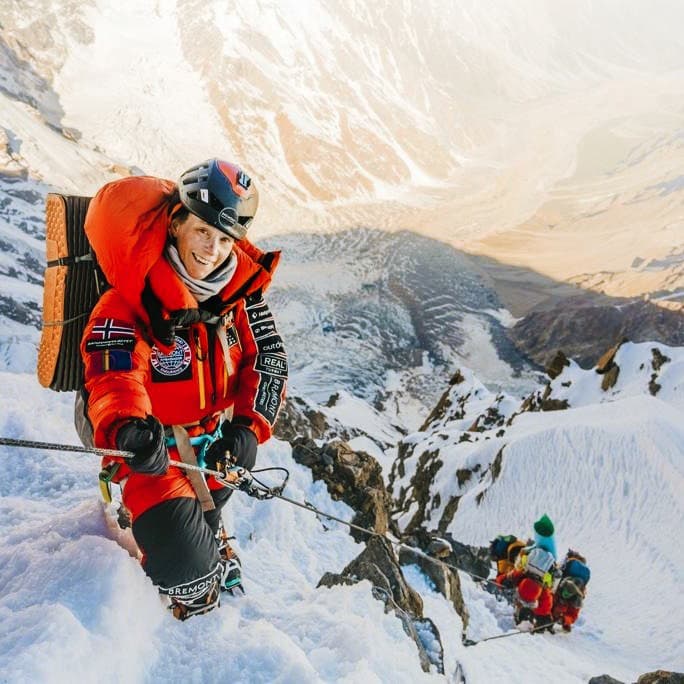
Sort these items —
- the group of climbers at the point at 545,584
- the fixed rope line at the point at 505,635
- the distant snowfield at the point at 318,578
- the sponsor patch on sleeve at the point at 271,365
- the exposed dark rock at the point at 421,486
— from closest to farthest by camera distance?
the distant snowfield at the point at 318,578 < the sponsor patch on sleeve at the point at 271,365 < the fixed rope line at the point at 505,635 < the group of climbers at the point at 545,584 < the exposed dark rock at the point at 421,486

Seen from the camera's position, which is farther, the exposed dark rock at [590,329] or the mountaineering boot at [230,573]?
the exposed dark rock at [590,329]

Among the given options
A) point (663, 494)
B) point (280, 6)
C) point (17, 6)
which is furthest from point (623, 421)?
point (280, 6)

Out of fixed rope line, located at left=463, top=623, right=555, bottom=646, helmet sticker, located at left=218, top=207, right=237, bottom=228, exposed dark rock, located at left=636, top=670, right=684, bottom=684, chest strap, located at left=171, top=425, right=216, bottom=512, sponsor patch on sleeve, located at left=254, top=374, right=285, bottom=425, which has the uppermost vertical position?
helmet sticker, located at left=218, top=207, right=237, bottom=228

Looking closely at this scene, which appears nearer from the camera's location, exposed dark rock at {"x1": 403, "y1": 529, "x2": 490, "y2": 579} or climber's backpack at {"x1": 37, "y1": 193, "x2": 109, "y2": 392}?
climber's backpack at {"x1": 37, "y1": 193, "x2": 109, "y2": 392}

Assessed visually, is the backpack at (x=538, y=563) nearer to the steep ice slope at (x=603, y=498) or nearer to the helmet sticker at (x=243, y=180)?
the steep ice slope at (x=603, y=498)

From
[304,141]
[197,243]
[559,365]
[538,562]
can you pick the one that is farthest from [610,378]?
[304,141]

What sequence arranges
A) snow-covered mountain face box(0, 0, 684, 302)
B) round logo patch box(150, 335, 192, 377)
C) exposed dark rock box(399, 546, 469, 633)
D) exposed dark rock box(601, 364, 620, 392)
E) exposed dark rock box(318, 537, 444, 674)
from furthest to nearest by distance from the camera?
snow-covered mountain face box(0, 0, 684, 302), exposed dark rock box(601, 364, 620, 392), exposed dark rock box(399, 546, 469, 633), exposed dark rock box(318, 537, 444, 674), round logo patch box(150, 335, 192, 377)

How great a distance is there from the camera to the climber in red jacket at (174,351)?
10.3 ft

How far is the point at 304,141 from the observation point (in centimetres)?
12056

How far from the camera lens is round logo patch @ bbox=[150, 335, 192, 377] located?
356 cm

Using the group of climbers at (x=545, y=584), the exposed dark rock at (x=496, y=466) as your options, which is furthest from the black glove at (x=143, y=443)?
the exposed dark rock at (x=496, y=466)

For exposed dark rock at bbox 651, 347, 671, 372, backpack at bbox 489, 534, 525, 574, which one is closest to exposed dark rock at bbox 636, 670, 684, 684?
backpack at bbox 489, 534, 525, 574

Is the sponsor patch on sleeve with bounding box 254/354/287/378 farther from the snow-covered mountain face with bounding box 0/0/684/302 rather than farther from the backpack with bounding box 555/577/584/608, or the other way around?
the snow-covered mountain face with bounding box 0/0/684/302

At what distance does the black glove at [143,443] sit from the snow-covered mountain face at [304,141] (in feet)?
230
